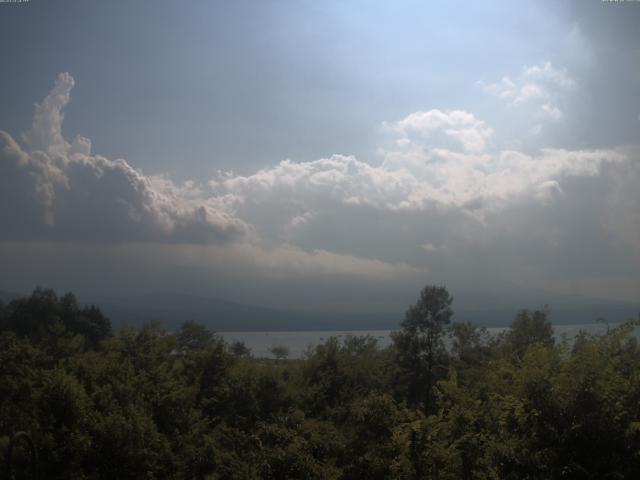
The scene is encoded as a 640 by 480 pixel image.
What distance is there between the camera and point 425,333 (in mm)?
39688

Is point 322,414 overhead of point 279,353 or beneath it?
beneath

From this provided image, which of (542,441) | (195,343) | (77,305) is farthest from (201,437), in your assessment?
(77,305)

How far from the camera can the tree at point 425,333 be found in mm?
A: 38656

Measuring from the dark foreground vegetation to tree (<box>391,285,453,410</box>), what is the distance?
262 cm

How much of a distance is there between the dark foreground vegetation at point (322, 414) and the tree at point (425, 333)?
262 centimetres

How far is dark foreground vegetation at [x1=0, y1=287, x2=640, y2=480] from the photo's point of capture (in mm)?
10406

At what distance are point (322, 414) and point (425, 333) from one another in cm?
1642

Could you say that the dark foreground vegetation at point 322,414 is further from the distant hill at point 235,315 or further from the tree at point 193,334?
the distant hill at point 235,315

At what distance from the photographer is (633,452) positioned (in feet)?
32.4

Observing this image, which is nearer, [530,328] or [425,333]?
[425,333]

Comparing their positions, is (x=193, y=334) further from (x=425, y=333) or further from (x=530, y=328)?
(x=530, y=328)

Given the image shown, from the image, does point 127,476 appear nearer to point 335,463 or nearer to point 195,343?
point 335,463

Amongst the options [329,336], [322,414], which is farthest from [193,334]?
[322,414]

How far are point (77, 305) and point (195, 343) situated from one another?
34408mm
